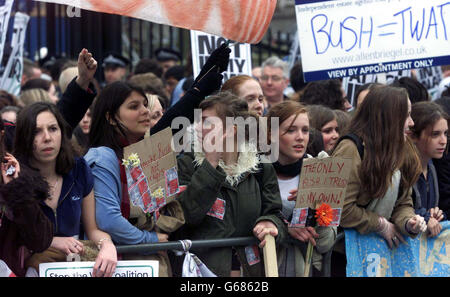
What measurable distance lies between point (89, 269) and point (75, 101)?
1304 millimetres

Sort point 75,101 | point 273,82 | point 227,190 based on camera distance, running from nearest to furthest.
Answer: point 227,190
point 75,101
point 273,82

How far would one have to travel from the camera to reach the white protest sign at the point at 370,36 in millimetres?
7020

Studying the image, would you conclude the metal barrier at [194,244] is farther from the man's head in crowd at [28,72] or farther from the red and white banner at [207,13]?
the man's head in crowd at [28,72]

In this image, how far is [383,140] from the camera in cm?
582

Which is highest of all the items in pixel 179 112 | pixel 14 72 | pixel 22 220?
pixel 14 72

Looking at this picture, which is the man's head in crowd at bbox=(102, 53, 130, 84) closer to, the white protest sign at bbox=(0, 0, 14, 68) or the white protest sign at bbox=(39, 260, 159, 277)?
the white protest sign at bbox=(0, 0, 14, 68)

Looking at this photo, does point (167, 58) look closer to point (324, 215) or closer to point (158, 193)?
point (324, 215)

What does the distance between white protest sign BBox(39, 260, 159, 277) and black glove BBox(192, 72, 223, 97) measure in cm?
142

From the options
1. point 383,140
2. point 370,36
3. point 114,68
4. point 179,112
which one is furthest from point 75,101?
point 114,68

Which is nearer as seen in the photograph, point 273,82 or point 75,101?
point 75,101

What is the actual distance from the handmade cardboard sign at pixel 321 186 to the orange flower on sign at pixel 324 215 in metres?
0.04

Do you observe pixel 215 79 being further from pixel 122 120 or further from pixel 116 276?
pixel 116 276

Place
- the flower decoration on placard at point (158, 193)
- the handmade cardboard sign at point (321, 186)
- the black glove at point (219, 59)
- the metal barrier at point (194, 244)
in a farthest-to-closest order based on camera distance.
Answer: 1. the black glove at point (219, 59)
2. the handmade cardboard sign at point (321, 186)
3. the flower decoration on placard at point (158, 193)
4. the metal barrier at point (194, 244)

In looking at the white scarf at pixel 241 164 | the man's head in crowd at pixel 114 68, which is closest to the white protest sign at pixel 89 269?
the white scarf at pixel 241 164
